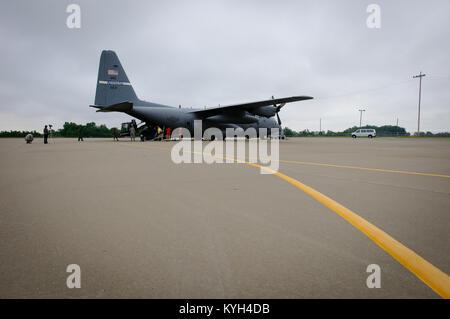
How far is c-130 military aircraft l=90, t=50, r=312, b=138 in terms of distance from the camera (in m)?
19.8

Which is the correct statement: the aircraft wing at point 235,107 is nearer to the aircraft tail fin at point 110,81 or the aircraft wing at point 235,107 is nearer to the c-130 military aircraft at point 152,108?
the c-130 military aircraft at point 152,108

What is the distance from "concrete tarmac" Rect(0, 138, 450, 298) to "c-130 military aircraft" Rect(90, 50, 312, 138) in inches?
626

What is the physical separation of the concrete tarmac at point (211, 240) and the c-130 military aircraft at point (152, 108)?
15.9 m

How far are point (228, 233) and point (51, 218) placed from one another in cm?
196

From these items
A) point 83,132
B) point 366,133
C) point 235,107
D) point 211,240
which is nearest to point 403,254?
point 211,240

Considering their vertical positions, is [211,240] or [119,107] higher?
[119,107]

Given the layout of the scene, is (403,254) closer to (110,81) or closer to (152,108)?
(152,108)

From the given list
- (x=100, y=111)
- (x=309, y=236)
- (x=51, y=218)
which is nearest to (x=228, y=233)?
(x=309, y=236)

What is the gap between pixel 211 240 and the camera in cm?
217

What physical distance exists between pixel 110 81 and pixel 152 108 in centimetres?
414

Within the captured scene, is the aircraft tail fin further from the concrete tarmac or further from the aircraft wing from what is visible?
the concrete tarmac

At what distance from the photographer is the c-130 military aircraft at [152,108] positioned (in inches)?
779

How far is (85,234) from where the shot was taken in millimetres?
2297

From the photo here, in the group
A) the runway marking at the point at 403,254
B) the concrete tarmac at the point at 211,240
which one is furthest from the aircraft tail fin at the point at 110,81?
the runway marking at the point at 403,254
